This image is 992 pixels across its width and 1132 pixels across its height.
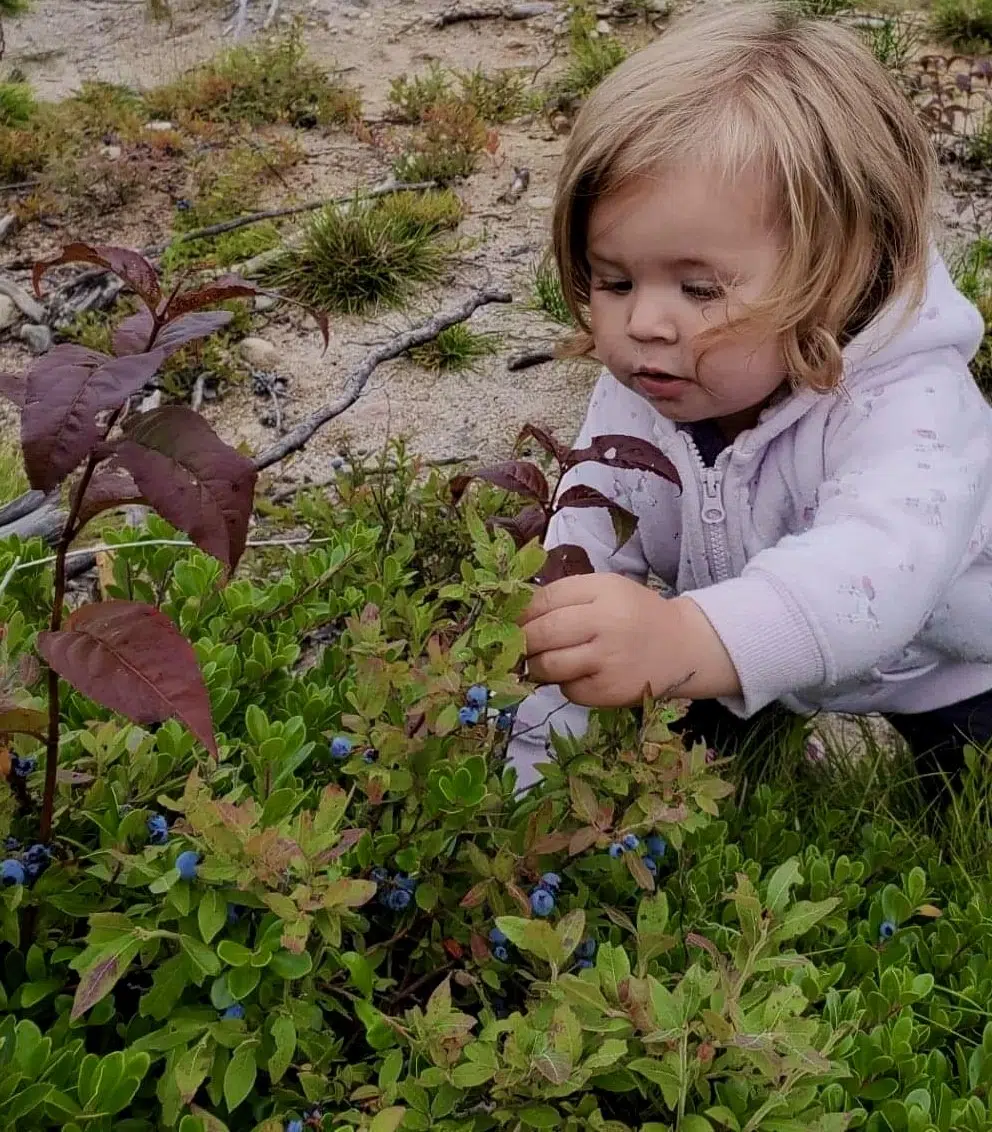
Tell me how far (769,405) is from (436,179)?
4.03m

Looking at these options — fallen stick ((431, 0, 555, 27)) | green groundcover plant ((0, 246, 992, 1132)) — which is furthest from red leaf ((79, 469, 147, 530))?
fallen stick ((431, 0, 555, 27))

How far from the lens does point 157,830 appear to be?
121 cm

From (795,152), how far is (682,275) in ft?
0.85

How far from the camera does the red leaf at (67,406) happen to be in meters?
0.88

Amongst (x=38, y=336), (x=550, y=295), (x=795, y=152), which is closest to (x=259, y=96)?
(x=38, y=336)

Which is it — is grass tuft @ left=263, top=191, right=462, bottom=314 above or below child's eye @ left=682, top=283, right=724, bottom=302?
below

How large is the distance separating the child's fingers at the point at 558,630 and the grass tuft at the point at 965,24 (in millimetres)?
6858

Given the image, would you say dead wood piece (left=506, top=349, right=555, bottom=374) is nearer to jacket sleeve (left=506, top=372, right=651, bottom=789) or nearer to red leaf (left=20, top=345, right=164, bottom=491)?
jacket sleeve (left=506, top=372, right=651, bottom=789)

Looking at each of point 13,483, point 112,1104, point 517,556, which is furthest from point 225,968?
point 13,483

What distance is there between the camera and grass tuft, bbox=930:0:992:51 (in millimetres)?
6953

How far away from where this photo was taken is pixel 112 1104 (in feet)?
3.31

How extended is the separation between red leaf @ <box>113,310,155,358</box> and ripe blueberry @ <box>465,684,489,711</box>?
1.43 ft

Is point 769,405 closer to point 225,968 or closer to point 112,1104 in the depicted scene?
point 225,968

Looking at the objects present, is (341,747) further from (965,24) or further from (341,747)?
(965,24)
